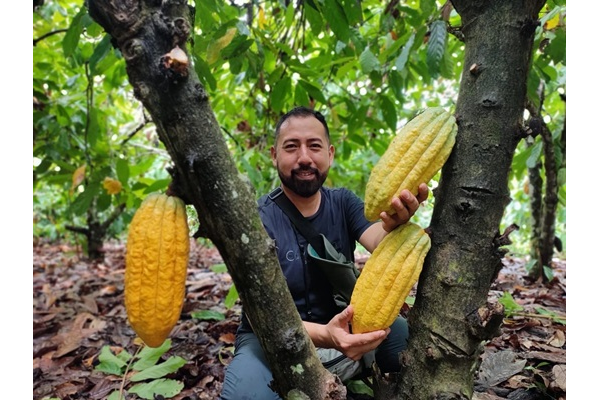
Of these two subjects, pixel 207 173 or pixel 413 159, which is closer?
pixel 207 173

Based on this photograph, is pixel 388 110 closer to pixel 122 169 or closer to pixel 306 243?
pixel 306 243

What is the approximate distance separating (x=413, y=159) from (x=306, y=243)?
0.70m

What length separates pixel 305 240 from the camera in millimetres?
1823

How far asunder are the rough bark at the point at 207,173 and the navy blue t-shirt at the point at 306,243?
23.5 inches

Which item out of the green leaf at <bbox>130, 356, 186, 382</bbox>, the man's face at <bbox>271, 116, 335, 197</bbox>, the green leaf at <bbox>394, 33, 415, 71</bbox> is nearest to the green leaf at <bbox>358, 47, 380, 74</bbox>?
the green leaf at <bbox>394, 33, 415, 71</bbox>

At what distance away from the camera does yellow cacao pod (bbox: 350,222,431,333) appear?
1.28m

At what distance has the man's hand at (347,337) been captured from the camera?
1291 millimetres

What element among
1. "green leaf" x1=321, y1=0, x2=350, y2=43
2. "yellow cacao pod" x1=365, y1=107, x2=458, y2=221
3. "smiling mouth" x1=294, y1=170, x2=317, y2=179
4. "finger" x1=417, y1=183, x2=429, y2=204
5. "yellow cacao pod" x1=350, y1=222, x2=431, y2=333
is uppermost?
"green leaf" x1=321, y1=0, x2=350, y2=43

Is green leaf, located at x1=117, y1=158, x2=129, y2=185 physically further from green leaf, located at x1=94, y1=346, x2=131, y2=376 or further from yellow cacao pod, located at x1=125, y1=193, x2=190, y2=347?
yellow cacao pod, located at x1=125, y1=193, x2=190, y2=347

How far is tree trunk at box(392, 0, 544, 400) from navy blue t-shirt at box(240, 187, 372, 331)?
55 cm

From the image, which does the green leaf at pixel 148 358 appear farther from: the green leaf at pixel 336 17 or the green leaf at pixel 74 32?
the green leaf at pixel 336 17

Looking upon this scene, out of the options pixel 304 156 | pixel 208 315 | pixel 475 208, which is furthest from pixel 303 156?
pixel 208 315

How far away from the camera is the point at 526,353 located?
6.16ft

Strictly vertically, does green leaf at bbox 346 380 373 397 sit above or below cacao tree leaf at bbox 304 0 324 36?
below
